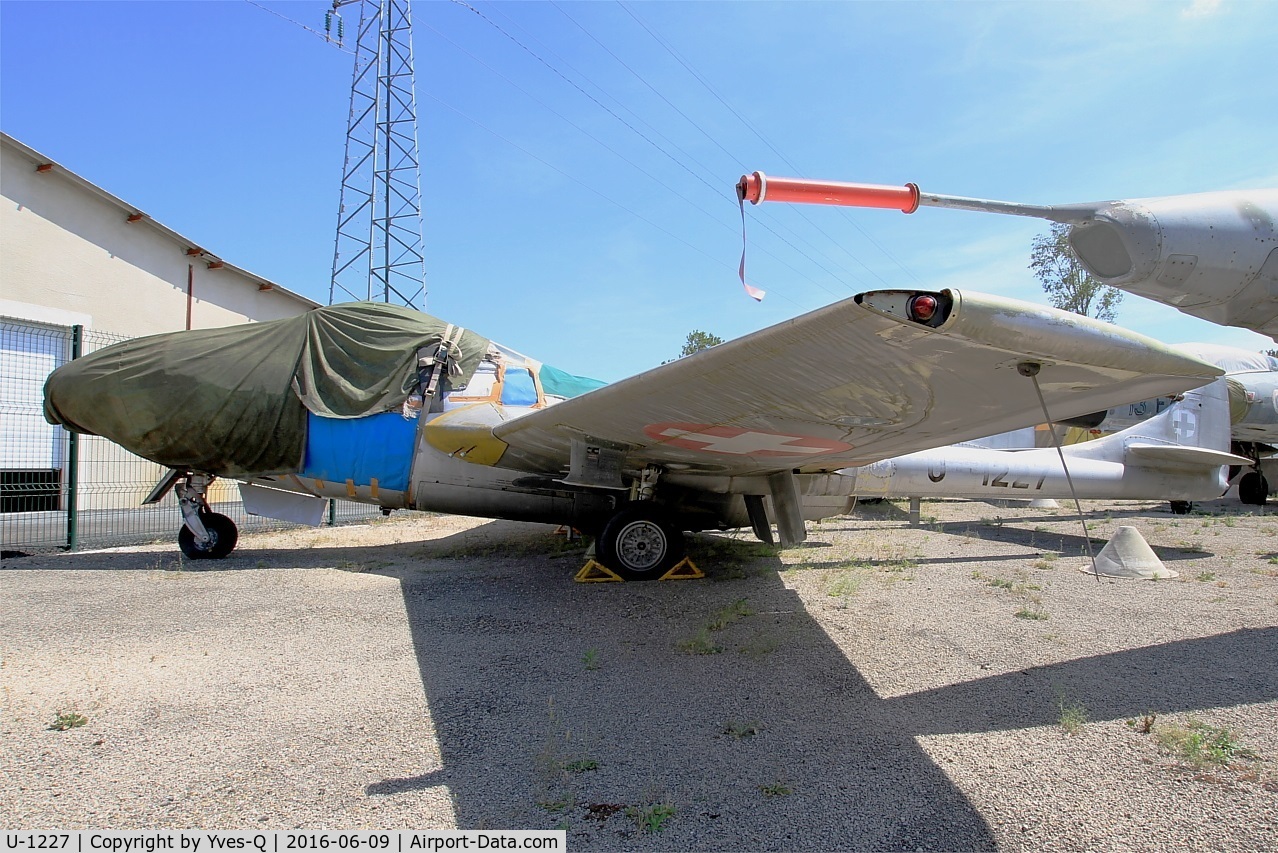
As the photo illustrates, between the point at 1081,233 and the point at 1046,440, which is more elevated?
the point at 1081,233

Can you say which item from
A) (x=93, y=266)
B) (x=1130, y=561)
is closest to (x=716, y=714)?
(x=1130, y=561)

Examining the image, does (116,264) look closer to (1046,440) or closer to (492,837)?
(492,837)

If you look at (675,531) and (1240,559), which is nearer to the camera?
(675,531)

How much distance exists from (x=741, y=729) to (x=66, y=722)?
297 cm

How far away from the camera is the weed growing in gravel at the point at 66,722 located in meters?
2.86

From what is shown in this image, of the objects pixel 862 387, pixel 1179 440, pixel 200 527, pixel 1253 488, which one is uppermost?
pixel 862 387

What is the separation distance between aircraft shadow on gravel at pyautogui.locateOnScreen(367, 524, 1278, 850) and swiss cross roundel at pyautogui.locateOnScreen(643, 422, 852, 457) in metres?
1.23

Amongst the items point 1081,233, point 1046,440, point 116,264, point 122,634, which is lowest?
point 122,634

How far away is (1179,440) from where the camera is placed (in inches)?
365

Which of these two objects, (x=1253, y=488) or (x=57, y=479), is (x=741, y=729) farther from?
(x=1253, y=488)

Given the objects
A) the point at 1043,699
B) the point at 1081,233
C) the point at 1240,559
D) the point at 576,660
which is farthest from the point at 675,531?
the point at 1240,559

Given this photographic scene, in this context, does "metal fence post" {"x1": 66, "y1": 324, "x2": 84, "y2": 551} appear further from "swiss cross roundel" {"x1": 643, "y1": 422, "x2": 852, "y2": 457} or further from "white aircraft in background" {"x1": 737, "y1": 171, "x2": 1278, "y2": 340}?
"white aircraft in background" {"x1": 737, "y1": 171, "x2": 1278, "y2": 340}

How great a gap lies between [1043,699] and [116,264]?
18.9 metres

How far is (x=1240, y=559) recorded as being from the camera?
7238 millimetres
